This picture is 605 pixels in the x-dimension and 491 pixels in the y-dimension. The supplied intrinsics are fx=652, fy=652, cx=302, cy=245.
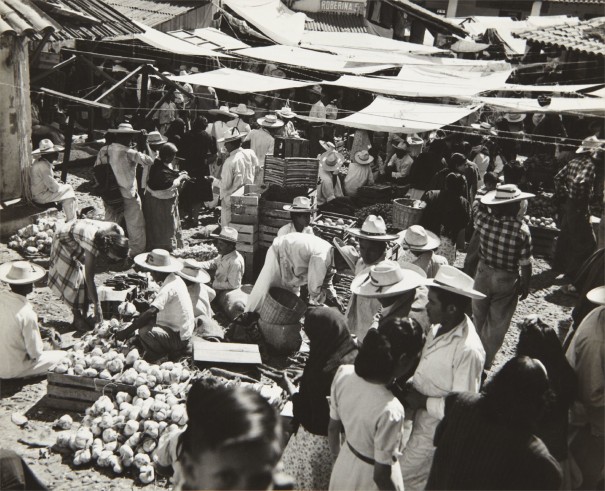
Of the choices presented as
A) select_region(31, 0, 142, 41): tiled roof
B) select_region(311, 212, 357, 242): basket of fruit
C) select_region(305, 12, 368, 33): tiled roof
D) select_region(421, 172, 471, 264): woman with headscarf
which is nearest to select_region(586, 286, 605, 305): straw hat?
select_region(421, 172, 471, 264): woman with headscarf

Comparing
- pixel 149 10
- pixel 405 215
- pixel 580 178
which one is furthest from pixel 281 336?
pixel 149 10

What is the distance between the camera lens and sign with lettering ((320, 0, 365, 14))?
82.0ft

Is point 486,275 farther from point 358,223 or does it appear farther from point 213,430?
point 213,430

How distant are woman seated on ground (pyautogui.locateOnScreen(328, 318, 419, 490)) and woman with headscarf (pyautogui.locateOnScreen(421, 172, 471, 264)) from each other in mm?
4543

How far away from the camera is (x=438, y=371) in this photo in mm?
3883

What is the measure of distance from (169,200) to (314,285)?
3478 millimetres

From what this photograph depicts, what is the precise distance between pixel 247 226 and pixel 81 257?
2334 millimetres

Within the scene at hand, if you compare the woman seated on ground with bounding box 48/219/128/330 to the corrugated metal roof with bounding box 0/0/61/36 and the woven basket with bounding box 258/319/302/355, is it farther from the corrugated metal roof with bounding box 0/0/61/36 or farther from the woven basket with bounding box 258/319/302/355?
the corrugated metal roof with bounding box 0/0/61/36

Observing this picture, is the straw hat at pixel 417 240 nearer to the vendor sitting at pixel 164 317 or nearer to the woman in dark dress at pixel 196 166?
the vendor sitting at pixel 164 317

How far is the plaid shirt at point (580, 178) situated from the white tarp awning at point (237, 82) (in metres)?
5.78

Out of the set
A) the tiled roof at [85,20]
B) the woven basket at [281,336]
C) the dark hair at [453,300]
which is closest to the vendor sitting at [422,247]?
the woven basket at [281,336]

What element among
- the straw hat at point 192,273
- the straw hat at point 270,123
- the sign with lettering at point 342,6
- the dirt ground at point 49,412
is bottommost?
the dirt ground at point 49,412

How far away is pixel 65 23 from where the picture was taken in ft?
31.7

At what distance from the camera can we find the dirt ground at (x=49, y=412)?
192 inches
